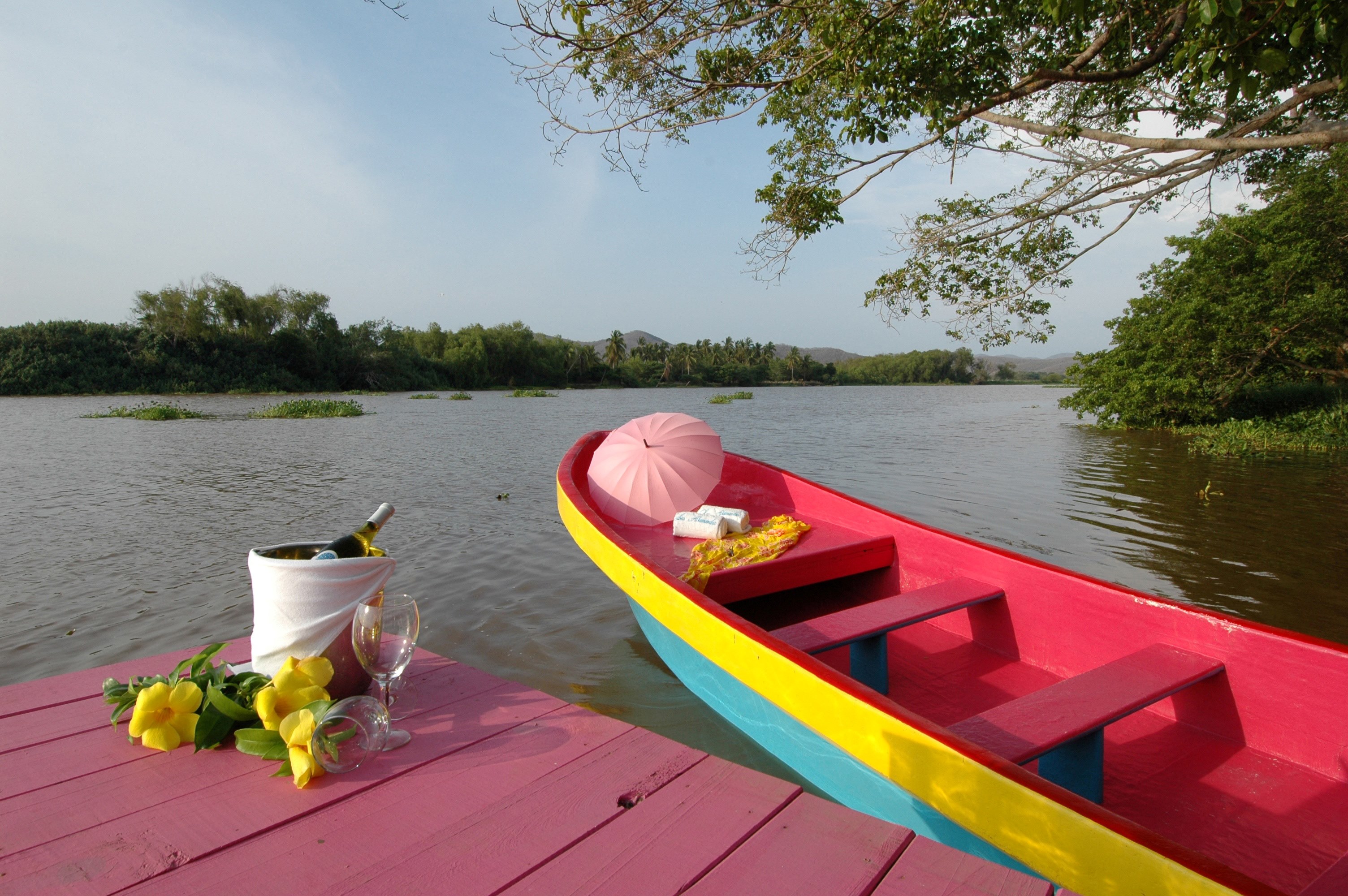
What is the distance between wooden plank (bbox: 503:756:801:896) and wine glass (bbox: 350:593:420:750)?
0.58 m

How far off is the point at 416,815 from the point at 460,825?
10 cm

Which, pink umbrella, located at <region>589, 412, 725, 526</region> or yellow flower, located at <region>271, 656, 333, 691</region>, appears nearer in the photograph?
yellow flower, located at <region>271, 656, 333, 691</region>

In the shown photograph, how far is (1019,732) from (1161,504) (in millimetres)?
8238

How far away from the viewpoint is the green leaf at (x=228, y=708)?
1.46m

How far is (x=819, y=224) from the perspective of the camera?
22.3ft

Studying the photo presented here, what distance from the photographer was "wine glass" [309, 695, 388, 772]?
4.31 ft

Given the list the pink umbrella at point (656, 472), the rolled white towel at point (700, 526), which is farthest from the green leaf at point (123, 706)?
the pink umbrella at point (656, 472)

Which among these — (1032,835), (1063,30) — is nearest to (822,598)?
(1032,835)

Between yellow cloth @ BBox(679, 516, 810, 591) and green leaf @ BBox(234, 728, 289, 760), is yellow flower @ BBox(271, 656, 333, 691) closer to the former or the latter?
green leaf @ BBox(234, 728, 289, 760)

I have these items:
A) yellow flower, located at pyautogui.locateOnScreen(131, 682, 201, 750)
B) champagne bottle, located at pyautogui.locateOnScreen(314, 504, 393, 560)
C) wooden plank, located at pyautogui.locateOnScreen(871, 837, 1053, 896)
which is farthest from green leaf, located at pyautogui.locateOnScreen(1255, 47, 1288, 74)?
yellow flower, located at pyautogui.locateOnScreen(131, 682, 201, 750)

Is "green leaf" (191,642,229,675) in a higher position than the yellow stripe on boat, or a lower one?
higher

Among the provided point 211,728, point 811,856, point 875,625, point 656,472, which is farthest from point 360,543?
point 656,472

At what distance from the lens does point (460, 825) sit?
118 centimetres

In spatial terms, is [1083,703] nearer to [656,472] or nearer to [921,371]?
[656,472]
